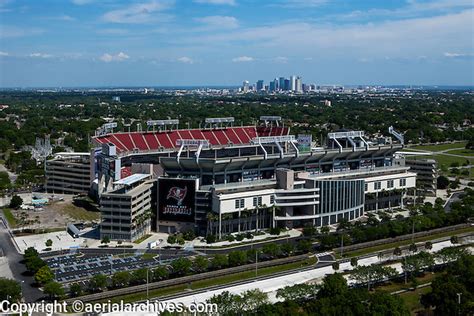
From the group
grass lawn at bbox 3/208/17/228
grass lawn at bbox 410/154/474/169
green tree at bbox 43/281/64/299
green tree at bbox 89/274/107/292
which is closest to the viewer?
green tree at bbox 43/281/64/299

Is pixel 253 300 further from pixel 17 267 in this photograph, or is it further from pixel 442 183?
pixel 442 183

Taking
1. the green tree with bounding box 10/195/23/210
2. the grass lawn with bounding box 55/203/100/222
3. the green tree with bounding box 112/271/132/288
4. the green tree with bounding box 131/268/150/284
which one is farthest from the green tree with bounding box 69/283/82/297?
the green tree with bounding box 10/195/23/210

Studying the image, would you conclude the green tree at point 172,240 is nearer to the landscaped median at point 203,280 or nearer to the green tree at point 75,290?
the landscaped median at point 203,280

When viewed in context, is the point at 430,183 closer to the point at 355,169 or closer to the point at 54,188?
Result: the point at 355,169

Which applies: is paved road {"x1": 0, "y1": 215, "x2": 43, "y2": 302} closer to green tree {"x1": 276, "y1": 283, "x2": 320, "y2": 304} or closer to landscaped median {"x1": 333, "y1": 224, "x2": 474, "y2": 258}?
green tree {"x1": 276, "y1": 283, "x2": 320, "y2": 304}

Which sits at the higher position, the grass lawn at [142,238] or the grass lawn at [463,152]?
the grass lawn at [463,152]

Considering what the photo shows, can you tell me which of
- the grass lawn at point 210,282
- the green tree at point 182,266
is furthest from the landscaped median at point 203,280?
the green tree at point 182,266
